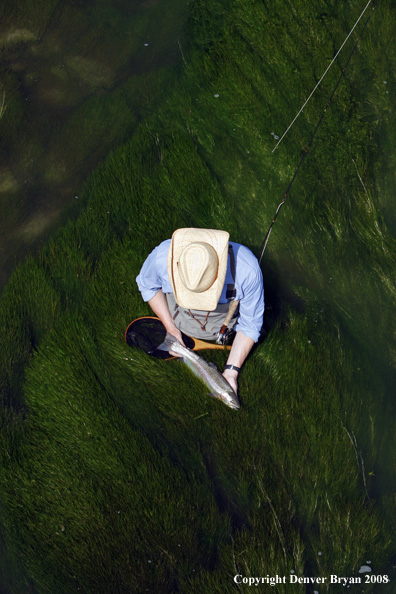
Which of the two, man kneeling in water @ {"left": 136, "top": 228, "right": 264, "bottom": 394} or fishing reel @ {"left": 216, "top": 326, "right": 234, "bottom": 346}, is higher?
man kneeling in water @ {"left": 136, "top": 228, "right": 264, "bottom": 394}

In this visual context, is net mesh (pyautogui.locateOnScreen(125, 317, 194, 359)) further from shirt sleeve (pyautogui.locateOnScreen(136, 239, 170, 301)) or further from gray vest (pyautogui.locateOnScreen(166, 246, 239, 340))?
shirt sleeve (pyautogui.locateOnScreen(136, 239, 170, 301))

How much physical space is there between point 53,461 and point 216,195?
221cm

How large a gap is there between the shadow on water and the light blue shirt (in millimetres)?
1107

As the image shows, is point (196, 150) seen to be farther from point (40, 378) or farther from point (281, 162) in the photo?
point (40, 378)

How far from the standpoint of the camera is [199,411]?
3.26 metres

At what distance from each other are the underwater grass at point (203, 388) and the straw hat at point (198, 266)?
803 millimetres

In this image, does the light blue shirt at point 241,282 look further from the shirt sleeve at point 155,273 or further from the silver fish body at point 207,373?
the silver fish body at point 207,373

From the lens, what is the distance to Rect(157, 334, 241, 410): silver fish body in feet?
10.3

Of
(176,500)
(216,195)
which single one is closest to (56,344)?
(176,500)

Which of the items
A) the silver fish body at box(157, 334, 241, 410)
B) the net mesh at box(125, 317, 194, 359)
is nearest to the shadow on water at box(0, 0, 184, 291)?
the net mesh at box(125, 317, 194, 359)

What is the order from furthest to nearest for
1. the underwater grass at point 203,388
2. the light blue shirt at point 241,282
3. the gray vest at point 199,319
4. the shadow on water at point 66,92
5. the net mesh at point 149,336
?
the shadow on water at point 66,92, the net mesh at point 149,336, the gray vest at point 199,319, the underwater grass at point 203,388, the light blue shirt at point 241,282

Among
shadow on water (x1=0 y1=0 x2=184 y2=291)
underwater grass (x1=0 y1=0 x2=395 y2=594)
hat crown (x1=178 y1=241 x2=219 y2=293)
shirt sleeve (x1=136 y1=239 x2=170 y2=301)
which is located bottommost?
underwater grass (x1=0 y1=0 x2=395 y2=594)

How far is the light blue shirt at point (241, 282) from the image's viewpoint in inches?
112

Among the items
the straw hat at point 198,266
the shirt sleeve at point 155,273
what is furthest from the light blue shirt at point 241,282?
the straw hat at point 198,266
